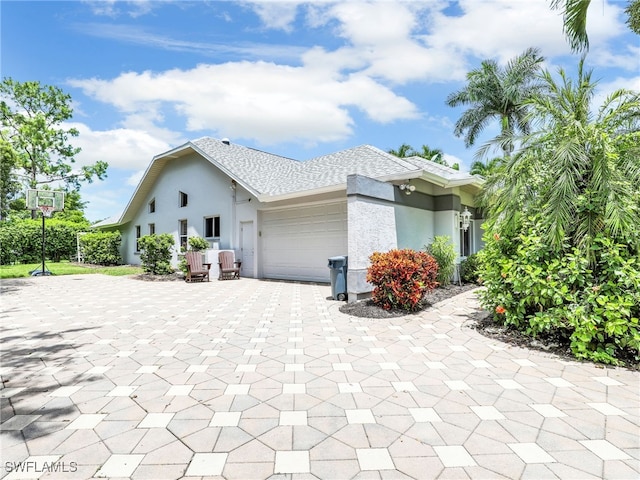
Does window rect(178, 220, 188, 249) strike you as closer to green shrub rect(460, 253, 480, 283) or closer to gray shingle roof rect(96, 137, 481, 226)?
gray shingle roof rect(96, 137, 481, 226)

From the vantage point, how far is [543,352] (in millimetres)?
4574

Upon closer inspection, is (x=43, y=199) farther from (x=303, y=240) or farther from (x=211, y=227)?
(x=303, y=240)

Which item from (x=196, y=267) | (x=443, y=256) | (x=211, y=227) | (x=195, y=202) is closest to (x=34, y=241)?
(x=195, y=202)

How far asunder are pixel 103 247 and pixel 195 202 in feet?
30.1

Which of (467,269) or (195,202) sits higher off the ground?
(195,202)

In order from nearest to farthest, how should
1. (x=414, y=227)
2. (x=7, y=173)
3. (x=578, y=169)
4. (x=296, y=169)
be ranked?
(x=578, y=169), (x=414, y=227), (x=296, y=169), (x=7, y=173)

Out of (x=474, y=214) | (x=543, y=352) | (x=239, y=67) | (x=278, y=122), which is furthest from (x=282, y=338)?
(x=278, y=122)

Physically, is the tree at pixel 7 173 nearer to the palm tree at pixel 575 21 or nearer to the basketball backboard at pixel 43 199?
the basketball backboard at pixel 43 199

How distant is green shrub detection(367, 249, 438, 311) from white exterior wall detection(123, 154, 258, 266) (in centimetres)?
769

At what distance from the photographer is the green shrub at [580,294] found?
4.05m

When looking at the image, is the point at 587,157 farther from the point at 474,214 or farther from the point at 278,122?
the point at 278,122

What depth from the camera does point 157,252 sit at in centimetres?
1466

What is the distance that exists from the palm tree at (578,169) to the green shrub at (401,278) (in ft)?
6.33

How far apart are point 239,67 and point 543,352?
11.5 meters
